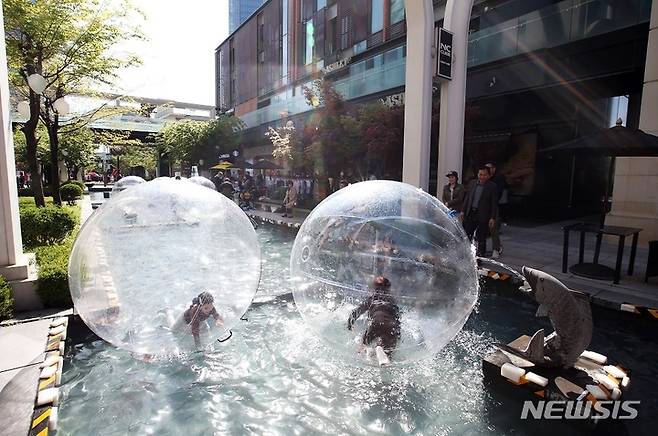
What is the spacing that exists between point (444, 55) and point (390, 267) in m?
8.62

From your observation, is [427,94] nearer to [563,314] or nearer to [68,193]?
[563,314]

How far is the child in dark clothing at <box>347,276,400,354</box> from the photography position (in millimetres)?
3984

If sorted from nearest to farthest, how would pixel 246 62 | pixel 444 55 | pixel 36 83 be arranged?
pixel 36 83 < pixel 444 55 < pixel 246 62

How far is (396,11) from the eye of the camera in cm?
2441

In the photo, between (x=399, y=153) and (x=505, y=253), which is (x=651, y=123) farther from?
(x=399, y=153)

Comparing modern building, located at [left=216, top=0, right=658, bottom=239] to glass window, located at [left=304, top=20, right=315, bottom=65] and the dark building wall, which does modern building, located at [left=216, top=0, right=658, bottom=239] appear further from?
the dark building wall

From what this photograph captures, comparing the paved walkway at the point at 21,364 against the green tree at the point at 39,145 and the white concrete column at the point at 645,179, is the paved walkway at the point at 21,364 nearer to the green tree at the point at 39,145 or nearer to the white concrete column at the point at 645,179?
the white concrete column at the point at 645,179

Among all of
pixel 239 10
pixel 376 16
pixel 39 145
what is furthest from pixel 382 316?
pixel 239 10

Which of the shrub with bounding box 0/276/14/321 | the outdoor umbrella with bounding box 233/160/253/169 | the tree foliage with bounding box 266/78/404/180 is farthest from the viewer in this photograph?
the outdoor umbrella with bounding box 233/160/253/169

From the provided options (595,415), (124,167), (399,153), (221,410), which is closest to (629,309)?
(595,415)

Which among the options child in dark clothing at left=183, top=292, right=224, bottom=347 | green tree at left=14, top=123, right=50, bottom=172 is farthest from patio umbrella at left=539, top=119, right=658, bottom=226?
green tree at left=14, top=123, right=50, bottom=172

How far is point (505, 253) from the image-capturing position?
9.64 metres

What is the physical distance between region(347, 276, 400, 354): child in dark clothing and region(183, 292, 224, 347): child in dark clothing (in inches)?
60.1

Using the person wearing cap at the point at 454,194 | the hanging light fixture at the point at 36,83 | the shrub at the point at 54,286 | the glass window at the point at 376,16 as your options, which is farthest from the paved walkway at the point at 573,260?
the glass window at the point at 376,16
